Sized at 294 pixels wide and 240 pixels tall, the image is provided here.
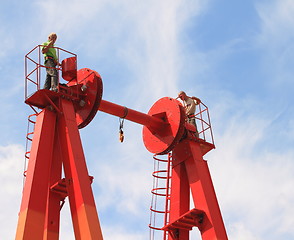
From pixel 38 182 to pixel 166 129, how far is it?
A: 603 centimetres

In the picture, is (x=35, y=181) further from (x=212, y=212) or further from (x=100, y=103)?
(x=212, y=212)

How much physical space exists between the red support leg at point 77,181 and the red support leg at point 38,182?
1.24ft

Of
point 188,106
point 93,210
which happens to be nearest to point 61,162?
point 93,210

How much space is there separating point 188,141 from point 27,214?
6795 millimetres

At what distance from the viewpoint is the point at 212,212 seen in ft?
49.9

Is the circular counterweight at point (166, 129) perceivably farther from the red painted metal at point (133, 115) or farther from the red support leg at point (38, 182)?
the red support leg at point (38, 182)

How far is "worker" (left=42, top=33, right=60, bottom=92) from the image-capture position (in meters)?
13.8

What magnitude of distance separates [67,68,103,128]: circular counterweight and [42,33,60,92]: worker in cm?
76

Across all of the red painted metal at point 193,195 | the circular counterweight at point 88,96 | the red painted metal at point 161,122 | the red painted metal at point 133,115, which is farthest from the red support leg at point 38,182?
the red painted metal at point 193,195

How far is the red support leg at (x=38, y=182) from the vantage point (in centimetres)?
1151

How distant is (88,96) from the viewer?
14.5 m

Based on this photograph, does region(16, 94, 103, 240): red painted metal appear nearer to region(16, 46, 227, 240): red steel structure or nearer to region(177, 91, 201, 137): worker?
region(16, 46, 227, 240): red steel structure

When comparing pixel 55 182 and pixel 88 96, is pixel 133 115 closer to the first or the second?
pixel 88 96

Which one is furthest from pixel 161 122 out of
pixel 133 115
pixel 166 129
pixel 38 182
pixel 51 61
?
pixel 38 182
